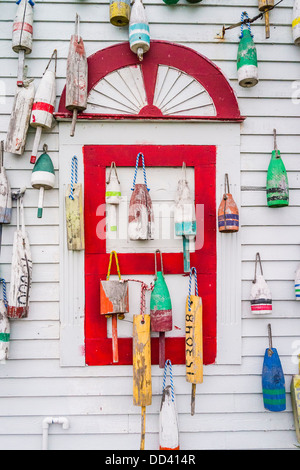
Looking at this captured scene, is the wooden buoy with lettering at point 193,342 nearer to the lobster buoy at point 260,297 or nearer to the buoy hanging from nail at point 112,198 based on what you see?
the lobster buoy at point 260,297

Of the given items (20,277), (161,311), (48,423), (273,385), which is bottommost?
(48,423)

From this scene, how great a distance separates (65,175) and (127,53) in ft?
3.66

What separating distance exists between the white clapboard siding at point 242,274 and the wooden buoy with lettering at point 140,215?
477 millimetres

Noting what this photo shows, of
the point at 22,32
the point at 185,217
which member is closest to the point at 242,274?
the point at 185,217

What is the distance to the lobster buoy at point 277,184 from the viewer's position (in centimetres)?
338

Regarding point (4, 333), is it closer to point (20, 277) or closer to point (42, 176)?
point (20, 277)

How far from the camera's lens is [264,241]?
352 centimetres

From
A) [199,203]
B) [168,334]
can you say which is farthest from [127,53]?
[168,334]

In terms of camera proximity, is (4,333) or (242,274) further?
(242,274)

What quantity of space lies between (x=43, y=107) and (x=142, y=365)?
6.91 feet

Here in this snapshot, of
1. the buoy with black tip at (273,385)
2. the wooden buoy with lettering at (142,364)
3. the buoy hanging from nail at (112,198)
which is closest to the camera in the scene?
the wooden buoy with lettering at (142,364)

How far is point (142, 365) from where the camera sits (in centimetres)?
318

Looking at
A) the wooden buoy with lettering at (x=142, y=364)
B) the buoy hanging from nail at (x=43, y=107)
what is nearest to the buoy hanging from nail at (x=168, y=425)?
the wooden buoy with lettering at (x=142, y=364)

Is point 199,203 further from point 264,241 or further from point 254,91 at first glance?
point 254,91
